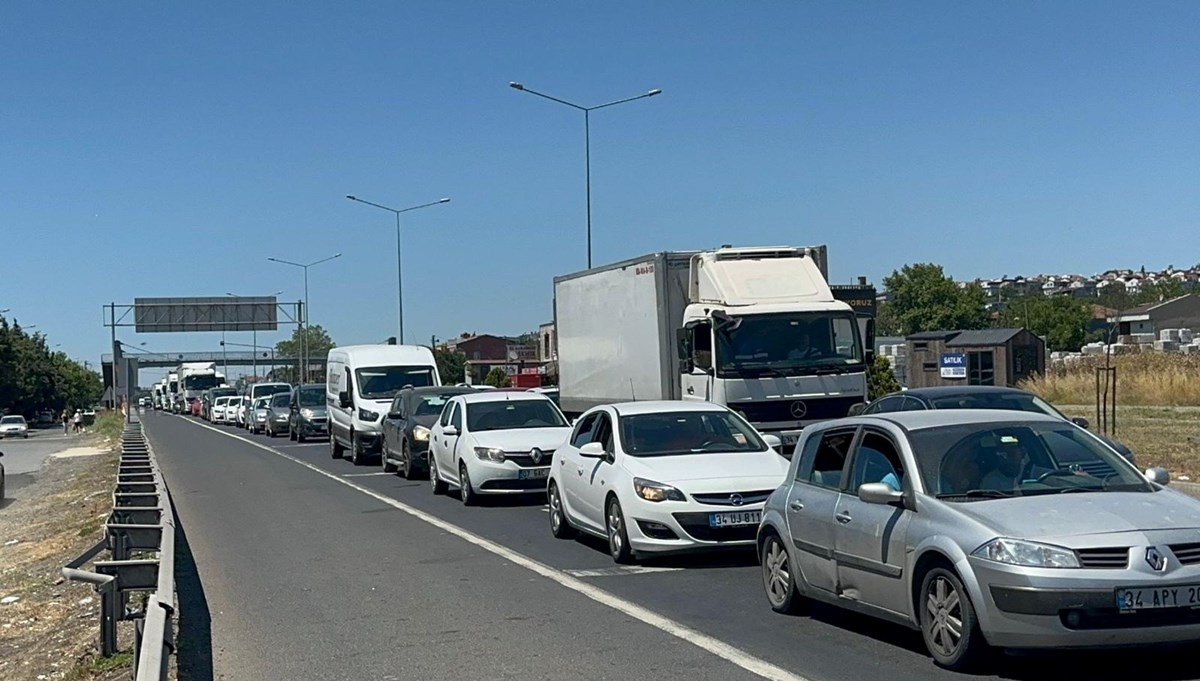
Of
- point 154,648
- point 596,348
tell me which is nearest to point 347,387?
point 596,348

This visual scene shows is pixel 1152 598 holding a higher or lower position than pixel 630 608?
higher

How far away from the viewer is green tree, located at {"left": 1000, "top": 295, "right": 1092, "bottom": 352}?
382 ft

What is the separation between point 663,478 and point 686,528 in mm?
531

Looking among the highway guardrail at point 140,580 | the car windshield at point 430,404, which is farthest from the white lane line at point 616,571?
the car windshield at point 430,404

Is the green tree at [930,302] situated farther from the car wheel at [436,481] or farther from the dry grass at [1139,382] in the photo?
the car wheel at [436,481]

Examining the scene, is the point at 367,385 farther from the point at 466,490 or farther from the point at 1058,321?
the point at 1058,321

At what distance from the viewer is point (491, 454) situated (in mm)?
18906

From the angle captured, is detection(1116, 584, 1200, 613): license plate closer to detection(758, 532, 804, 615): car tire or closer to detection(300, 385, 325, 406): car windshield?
detection(758, 532, 804, 615): car tire

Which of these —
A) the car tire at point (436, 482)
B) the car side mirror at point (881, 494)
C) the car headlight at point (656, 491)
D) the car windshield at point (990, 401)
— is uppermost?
the car windshield at point (990, 401)

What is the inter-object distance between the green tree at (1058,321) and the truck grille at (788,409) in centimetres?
9983

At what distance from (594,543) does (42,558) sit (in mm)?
8112

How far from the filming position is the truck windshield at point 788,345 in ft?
64.5

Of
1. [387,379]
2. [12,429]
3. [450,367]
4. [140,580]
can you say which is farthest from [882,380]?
[12,429]

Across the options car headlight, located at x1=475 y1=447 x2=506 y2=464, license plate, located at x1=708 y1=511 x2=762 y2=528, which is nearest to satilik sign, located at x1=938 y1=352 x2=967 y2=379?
car headlight, located at x1=475 y1=447 x2=506 y2=464
